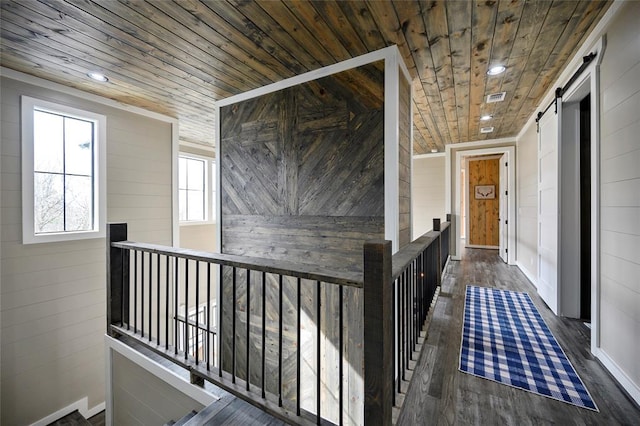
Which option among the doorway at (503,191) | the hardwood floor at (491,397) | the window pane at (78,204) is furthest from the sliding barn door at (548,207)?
the window pane at (78,204)

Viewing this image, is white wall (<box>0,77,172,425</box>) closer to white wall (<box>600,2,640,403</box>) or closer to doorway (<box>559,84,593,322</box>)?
white wall (<box>600,2,640,403</box>)

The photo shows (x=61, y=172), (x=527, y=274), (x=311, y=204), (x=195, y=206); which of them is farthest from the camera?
(x=195, y=206)

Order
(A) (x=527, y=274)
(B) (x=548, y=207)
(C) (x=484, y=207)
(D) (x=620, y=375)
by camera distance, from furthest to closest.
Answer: (C) (x=484, y=207) → (A) (x=527, y=274) → (B) (x=548, y=207) → (D) (x=620, y=375)

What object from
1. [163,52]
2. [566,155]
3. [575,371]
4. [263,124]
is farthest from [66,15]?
[566,155]

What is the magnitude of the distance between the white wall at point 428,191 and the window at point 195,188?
4844 millimetres

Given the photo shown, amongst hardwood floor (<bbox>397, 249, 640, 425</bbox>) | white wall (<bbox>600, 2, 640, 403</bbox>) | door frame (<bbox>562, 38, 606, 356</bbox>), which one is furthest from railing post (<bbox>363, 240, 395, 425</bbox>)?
door frame (<bbox>562, 38, 606, 356</bbox>)

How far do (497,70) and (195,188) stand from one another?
5548 mm

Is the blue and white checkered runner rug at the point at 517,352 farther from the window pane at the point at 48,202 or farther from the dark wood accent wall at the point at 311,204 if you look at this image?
the window pane at the point at 48,202

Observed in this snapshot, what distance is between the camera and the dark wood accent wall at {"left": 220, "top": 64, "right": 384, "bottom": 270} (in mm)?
2537

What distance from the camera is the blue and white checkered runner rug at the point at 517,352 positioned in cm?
176

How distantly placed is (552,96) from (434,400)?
3530 mm

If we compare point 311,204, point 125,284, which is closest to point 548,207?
point 311,204

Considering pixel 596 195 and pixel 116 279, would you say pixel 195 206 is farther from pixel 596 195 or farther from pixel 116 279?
pixel 596 195

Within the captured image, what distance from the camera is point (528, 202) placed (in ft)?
15.0
